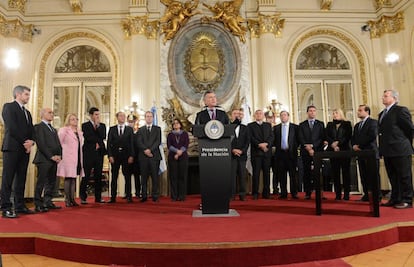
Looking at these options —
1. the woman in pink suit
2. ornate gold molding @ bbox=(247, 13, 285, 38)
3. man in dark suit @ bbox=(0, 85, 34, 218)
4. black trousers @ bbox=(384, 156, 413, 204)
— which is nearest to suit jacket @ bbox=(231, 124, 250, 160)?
black trousers @ bbox=(384, 156, 413, 204)

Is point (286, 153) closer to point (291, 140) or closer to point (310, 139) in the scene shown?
point (291, 140)

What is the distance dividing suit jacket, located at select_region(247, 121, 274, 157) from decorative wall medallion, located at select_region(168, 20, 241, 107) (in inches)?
101

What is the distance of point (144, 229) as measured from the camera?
102 inches

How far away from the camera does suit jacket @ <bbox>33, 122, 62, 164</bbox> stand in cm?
405

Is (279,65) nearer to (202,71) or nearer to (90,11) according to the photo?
(202,71)

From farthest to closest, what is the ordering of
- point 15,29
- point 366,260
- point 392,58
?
point 392,58, point 15,29, point 366,260

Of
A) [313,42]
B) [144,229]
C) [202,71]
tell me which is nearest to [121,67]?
[202,71]

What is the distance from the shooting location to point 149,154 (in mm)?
4969

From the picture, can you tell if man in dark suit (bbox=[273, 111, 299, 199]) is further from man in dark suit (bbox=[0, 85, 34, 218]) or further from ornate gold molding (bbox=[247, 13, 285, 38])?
man in dark suit (bbox=[0, 85, 34, 218])

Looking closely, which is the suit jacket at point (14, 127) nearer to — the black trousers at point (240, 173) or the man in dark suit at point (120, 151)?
the man in dark suit at point (120, 151)

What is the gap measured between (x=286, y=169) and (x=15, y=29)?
7.08m

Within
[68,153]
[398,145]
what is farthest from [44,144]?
[398,145]

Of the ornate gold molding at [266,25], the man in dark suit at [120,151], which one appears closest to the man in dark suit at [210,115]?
the man in dark suit at [120,151]

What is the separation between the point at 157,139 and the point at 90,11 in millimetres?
4733
